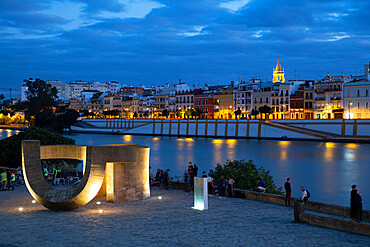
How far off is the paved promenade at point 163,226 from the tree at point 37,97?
8242cm

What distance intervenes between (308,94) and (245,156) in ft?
134

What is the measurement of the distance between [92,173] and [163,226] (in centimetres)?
316

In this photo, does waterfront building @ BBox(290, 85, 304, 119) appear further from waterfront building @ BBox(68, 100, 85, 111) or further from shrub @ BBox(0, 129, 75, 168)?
waterfront building @ BBox(68, 100, 85, 111)

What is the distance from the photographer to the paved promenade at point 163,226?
9969 millimetres

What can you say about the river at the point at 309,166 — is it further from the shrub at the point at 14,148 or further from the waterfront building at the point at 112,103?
the waterfront building at the point at 112,103

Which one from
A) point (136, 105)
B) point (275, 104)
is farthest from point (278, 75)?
point (136, 105)

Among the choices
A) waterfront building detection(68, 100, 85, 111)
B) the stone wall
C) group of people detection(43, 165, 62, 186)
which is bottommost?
group of people detection(43, 165, 62, 186)

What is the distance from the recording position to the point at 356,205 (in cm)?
1127

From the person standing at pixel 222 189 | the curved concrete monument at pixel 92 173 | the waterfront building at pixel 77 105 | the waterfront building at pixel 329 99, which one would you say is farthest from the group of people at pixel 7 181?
the waterfront building at pixel 77 105

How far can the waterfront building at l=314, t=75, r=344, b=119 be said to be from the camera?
7412 cm

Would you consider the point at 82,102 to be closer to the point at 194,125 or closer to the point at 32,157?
the point at 194,125

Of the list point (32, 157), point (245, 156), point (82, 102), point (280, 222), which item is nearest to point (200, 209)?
point (280, 222)

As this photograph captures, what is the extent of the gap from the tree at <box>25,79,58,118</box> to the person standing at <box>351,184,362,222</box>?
8866cm

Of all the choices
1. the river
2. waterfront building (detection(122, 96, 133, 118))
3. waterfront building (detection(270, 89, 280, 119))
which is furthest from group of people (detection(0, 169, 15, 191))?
waterfront building (detection(122, 96, 133, 118))
